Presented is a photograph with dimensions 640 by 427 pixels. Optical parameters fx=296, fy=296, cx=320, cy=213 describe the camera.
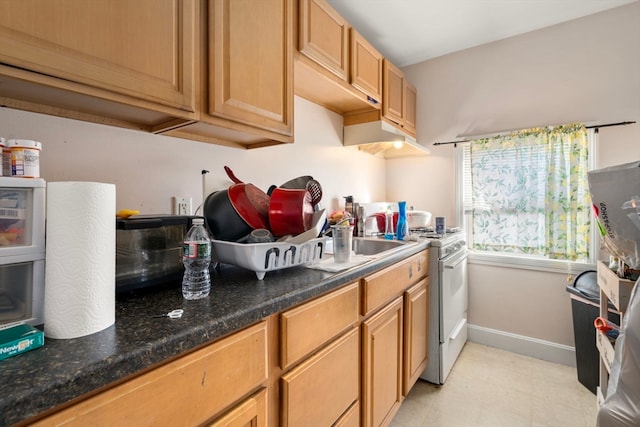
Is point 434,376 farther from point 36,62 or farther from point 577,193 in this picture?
point 36,62

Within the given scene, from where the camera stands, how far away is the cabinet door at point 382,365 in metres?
1.26

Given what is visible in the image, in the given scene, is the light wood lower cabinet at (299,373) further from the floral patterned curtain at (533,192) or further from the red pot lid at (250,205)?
the floral patterned curtain at (533,192)

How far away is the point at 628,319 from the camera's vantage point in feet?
2.93

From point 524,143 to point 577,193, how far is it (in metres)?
0.52

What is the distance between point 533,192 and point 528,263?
1.86 ft

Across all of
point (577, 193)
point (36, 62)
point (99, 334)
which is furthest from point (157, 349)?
point (577, 193)

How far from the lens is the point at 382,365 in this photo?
4.57 ft

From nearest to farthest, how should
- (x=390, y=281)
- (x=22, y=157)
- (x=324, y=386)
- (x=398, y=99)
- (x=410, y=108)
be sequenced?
(x=22, y=157)
(x=324, y=386)
(x=390, y=281)
(x=398, y=99)
(x=410, y=108)

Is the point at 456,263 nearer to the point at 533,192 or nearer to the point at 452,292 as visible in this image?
the point at 452,292

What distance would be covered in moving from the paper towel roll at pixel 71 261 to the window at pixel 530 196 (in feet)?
8.77

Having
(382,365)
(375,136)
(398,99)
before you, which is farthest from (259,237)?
(398,99)

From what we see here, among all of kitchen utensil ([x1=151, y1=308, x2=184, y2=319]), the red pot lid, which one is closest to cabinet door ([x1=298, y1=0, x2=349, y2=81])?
the red pot lid

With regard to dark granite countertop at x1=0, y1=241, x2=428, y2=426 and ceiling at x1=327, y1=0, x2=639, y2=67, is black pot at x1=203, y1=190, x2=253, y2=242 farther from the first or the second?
ceiling at x1=327, y1=0, x2=639, y2=67

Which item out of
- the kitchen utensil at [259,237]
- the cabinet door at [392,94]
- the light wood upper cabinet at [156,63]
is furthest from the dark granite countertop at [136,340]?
the cabinet door at [392,94]
